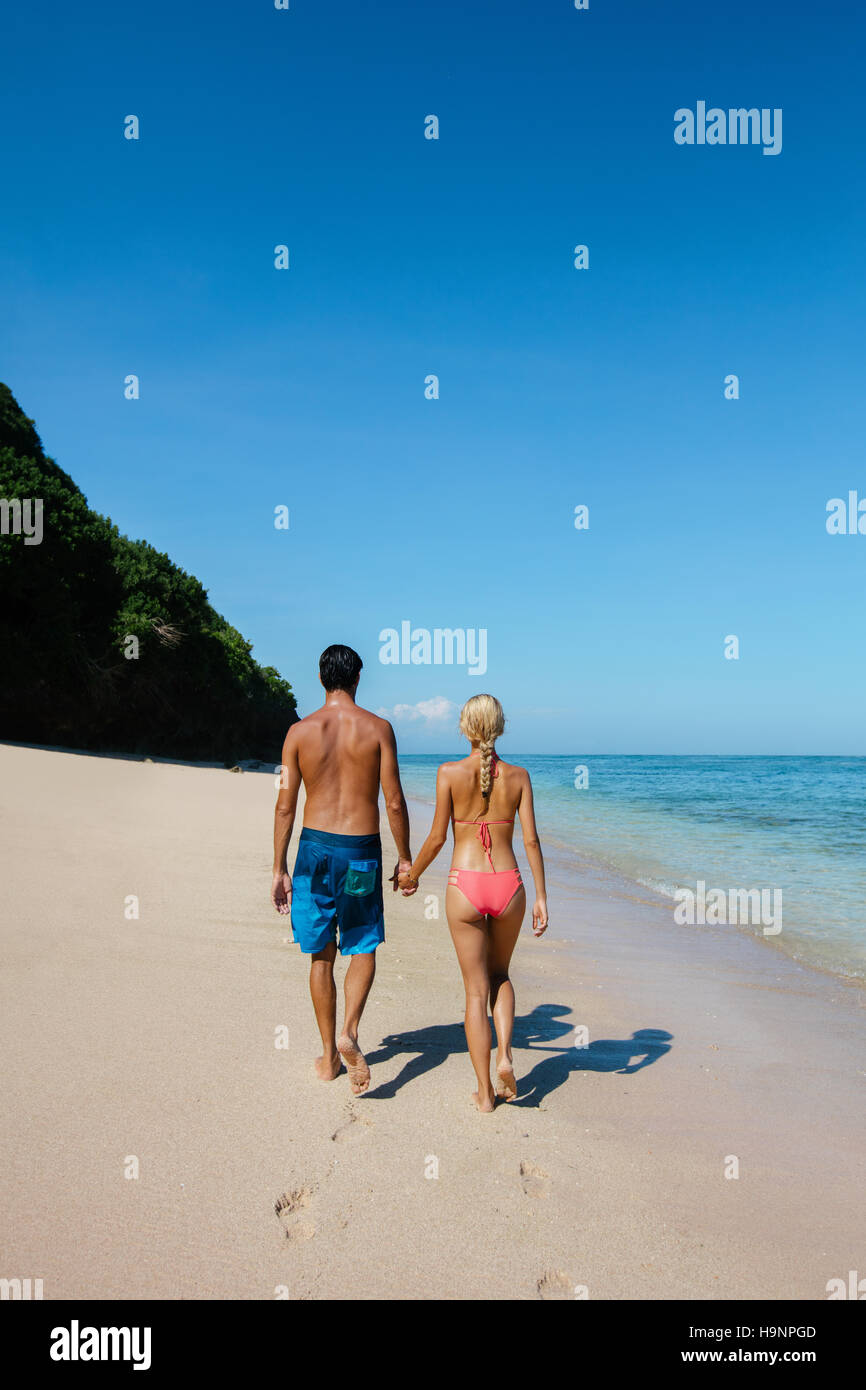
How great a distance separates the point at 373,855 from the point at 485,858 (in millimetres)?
600

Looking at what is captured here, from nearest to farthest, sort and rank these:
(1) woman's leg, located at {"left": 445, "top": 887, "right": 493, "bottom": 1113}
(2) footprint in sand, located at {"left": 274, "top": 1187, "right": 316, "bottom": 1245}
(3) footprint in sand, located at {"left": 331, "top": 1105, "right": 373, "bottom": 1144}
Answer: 1. (2) footprint in sand, located at {"left": 274, "top": 1187, "right": 316, "bottom": 1245}
2. (3) footprint in sand, located at {"left": 331, "top": 1105, "right": 373, "bottom": 1144}
3. (1) woman's leg, located at {"left": 445, "top": 887, "right": 493, "bottom": 1113}

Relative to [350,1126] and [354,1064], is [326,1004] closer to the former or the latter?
[354,1064]

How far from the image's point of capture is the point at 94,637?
32.2m

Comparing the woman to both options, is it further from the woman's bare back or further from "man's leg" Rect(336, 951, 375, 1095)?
"man's leg" Rect(336, 951, 375, 1095)

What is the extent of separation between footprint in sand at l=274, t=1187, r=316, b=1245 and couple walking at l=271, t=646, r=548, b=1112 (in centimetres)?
105

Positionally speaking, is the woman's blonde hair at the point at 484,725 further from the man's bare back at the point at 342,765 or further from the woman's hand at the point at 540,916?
the woman's hand at the point at 540,916

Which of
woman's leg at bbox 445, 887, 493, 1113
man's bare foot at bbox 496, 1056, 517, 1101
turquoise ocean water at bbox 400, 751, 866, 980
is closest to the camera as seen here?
man's bare foot at bbox 496, 1056, 517, 1101

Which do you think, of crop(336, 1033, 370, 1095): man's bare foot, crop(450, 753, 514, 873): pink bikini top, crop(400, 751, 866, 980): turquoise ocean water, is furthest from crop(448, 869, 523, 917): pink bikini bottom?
crop(400, 751, 866, 980): turquoise ocean water

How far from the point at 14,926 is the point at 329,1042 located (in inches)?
116

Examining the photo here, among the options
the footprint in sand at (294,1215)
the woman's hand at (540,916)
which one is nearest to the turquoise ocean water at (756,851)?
the woman's hand at (540,916)

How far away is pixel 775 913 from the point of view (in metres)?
10.2

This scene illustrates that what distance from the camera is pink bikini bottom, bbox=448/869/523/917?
14.4ft

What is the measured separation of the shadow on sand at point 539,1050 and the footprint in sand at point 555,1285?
144 cm
